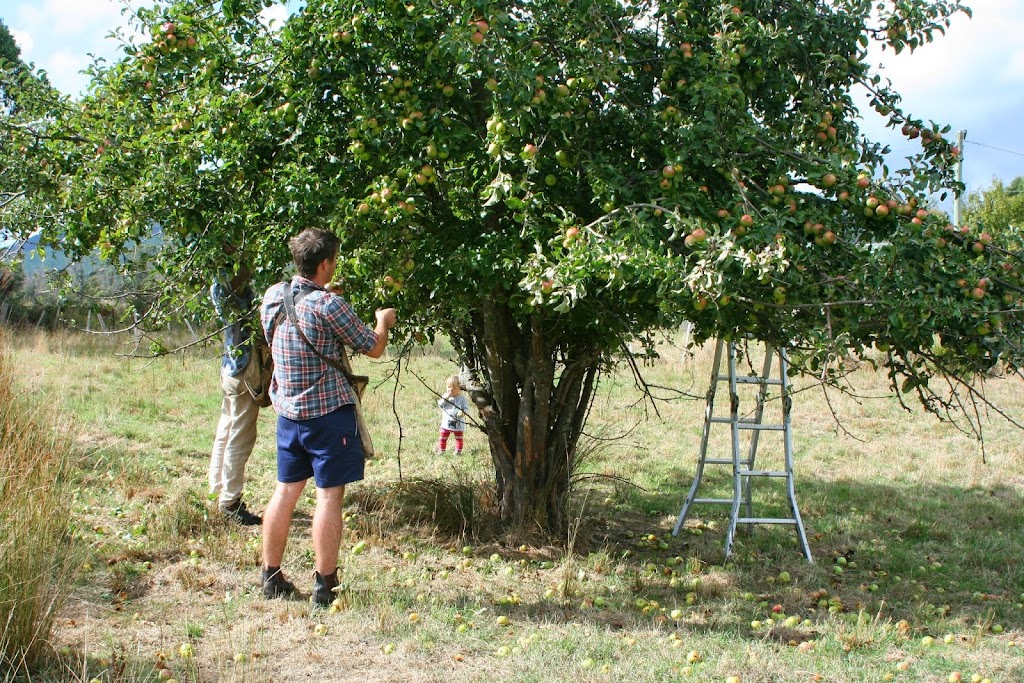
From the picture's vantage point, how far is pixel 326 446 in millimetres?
4387

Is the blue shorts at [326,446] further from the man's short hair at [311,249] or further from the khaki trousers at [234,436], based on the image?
the khaki trousers at [234,436]

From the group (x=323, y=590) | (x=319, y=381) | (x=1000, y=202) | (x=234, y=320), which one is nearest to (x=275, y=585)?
(x=323, y=590)

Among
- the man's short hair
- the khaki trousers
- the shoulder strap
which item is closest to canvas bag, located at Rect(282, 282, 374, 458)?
the shoulder strap

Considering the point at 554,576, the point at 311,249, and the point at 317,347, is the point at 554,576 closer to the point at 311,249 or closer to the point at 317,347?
the point at 317,347

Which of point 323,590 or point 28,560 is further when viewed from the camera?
point 323,590

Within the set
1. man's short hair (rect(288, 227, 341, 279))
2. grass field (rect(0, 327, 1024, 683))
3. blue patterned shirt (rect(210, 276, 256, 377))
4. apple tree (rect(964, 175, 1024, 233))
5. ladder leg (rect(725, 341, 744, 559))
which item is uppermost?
apple tree (rect(964, 175, 1024, 233))

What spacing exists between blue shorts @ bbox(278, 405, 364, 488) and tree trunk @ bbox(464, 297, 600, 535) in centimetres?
169

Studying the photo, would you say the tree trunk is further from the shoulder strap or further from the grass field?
the shoulder strap

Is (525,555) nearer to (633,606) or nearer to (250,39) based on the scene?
(633,606)

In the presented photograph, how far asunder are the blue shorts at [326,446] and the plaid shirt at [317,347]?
47 millimetres

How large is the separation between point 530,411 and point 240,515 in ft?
6.84

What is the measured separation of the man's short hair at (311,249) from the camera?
4.36 m

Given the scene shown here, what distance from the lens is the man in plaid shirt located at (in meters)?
4.34

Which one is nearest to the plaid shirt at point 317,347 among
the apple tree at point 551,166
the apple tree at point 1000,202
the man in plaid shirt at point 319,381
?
the man in plaid shirt at point 319,381
